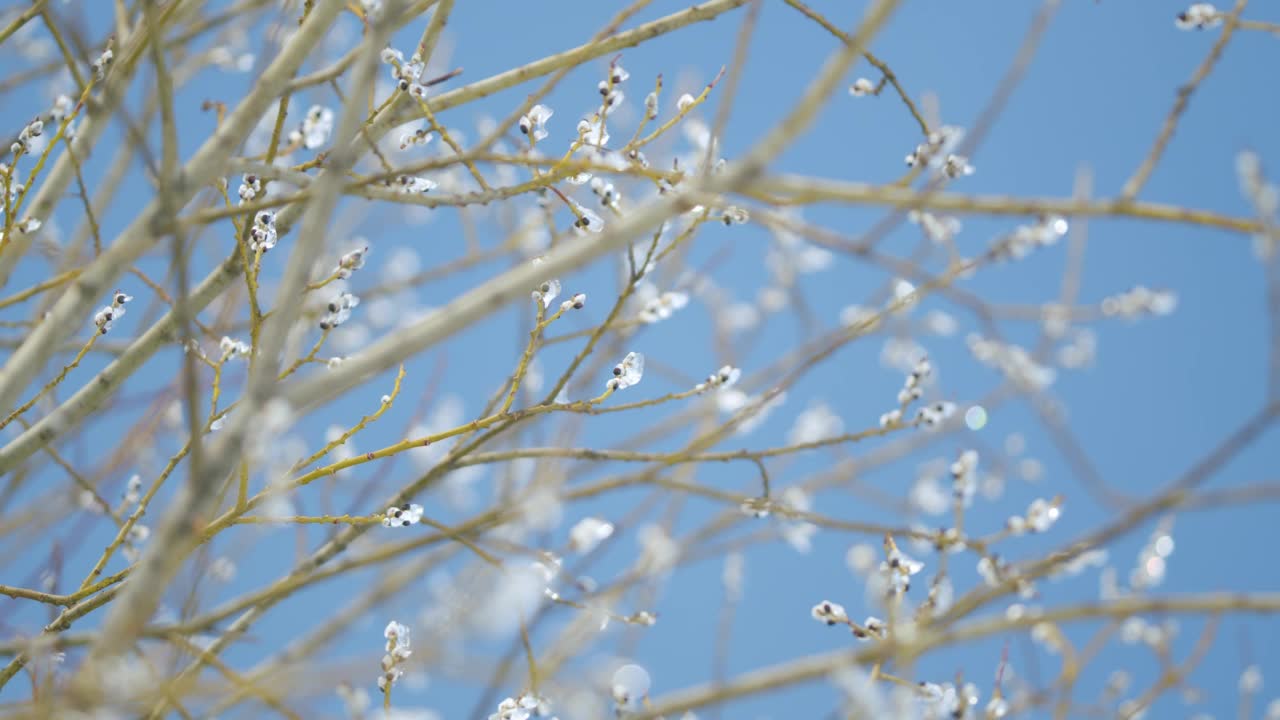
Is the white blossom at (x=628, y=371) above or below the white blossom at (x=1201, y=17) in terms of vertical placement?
below

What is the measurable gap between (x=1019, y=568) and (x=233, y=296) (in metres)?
2.40

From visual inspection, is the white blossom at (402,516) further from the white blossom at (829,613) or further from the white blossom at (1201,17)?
the white blossom at (1201,17)

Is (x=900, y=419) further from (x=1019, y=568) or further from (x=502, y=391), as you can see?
(x=502, y=391)

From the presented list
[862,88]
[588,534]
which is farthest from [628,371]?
[862,88]

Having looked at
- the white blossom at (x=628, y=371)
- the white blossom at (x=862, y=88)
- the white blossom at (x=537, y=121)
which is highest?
the white blossom at (x=862, y=88)

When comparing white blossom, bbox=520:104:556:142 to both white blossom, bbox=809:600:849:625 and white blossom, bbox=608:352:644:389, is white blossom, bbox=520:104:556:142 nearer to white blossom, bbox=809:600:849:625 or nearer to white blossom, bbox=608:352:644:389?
white blossom, bbox=608:352:644:389

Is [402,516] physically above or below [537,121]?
below

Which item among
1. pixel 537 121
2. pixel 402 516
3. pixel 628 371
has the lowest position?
pixel 402 516

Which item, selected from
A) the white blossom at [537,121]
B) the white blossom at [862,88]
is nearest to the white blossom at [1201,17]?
the white blossom at [862,88]

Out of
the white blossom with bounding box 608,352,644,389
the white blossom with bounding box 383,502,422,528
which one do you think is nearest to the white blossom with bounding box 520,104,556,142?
the white blossom with bounding box 608,352,644,389

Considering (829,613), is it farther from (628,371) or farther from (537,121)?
(537,121)

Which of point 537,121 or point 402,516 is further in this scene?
point 537,121

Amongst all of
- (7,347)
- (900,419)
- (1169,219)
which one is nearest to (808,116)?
(1169,219)

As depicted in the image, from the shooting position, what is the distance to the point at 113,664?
108cm
